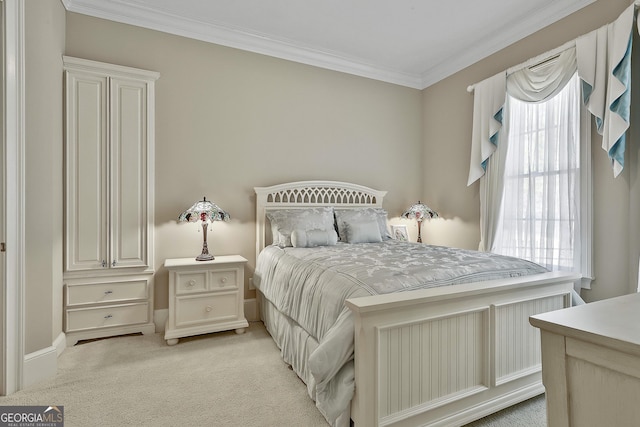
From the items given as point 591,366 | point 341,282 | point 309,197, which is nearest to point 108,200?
point 309,197

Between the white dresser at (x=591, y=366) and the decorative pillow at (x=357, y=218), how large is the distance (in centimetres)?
258

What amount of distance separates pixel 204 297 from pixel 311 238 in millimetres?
1099

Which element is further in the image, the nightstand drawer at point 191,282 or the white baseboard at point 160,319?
the white baseboard at point 160,319

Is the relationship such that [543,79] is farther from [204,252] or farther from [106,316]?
[106,316]

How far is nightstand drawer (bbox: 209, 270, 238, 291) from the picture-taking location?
9.39ft

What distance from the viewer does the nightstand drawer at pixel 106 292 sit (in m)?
2.70

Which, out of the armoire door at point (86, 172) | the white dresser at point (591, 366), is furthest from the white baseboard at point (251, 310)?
the white dresser at point (591, 366)

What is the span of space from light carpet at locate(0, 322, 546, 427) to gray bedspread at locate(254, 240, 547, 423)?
290 millimetres

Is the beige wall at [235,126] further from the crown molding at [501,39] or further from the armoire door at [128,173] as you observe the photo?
the crown molding at [501,39]

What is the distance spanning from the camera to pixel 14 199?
1.95 metres

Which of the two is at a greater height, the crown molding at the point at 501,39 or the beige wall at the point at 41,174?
the crown molding at the point at 501,39

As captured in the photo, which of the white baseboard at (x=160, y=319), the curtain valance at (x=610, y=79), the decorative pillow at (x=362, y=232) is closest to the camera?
the curtain valance at (x=610, y=79)

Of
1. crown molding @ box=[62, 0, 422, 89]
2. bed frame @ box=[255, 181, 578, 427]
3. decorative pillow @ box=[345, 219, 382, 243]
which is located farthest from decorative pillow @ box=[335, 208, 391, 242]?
crown molding @ box=[62, 0, 422, 89]

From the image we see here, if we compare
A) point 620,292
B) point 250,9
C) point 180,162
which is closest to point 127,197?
point 180,162
